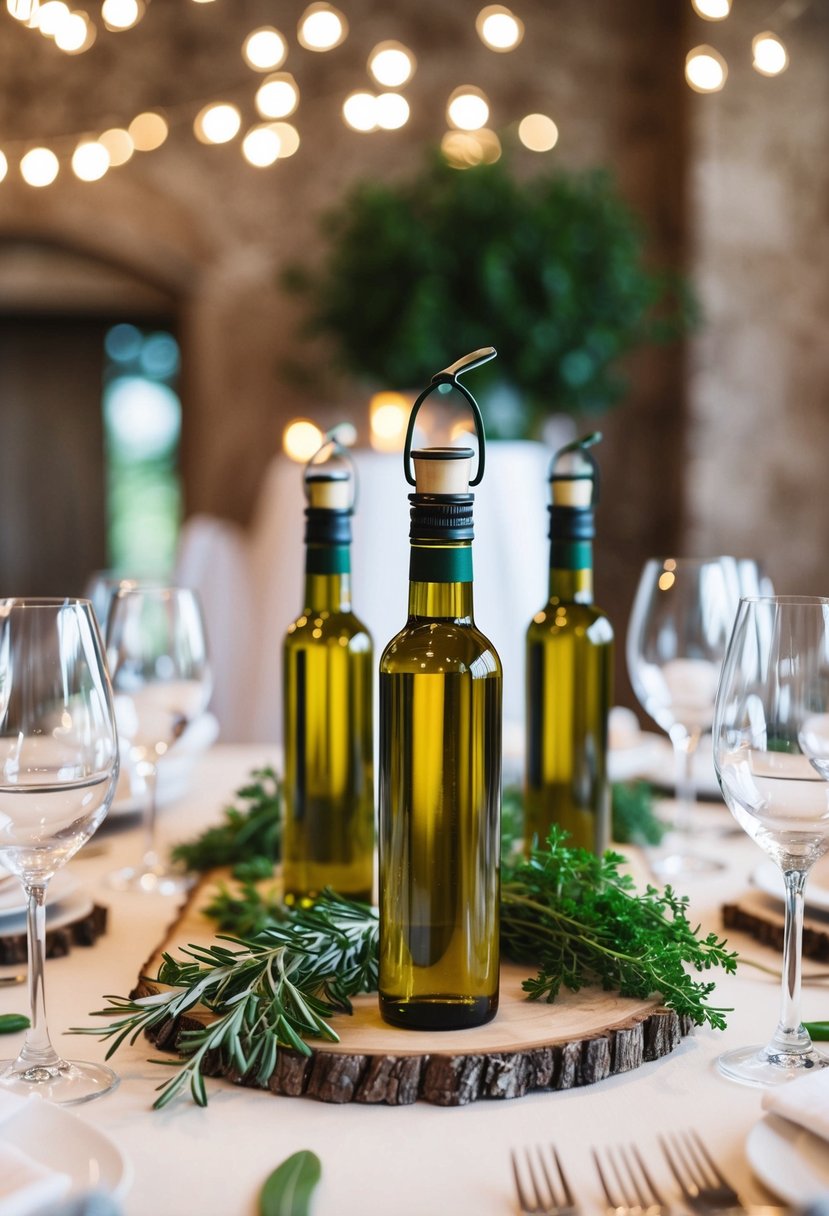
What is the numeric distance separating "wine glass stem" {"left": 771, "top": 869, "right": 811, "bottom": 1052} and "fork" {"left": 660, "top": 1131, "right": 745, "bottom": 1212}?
4.2 inches

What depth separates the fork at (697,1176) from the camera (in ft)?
1.76

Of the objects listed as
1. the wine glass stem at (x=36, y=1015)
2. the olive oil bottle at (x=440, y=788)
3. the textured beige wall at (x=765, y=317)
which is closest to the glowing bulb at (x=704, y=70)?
the olive oil bottle at (x=440, y=788)

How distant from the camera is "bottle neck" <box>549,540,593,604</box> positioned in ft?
3.29

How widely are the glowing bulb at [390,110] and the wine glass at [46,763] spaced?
5.66ft

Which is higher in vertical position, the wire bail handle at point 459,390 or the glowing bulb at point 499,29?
the glowing bulb at point 499,29

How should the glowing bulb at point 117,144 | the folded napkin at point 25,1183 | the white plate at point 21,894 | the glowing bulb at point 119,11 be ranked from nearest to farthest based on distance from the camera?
the folded napkin at point 25,1183 < the white plate at point 21,894 < the glowing bulb at point 119,11 < the glowing bulb at point 117,144

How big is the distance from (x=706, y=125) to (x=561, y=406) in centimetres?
126

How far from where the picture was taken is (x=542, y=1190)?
1.83 feet

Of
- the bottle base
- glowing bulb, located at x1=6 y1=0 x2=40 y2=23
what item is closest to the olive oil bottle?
the bottle base

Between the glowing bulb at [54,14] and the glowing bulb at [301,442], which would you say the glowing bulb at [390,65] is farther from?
the glowing bulb at [301,442]

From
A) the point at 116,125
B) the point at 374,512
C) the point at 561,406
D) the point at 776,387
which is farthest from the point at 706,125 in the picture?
the point at 374,512

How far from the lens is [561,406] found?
3498 mm

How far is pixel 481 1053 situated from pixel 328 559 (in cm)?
41

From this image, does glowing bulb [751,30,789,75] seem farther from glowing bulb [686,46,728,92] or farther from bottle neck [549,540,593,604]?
bottle neck [549,540,593,604]
